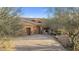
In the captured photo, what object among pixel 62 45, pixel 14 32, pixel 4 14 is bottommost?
pixel 62 45

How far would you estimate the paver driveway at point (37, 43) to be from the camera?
2.23 metres

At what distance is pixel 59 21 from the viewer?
225 centimetres

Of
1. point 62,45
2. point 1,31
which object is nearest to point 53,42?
point 62,45

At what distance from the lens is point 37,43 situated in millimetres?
2234

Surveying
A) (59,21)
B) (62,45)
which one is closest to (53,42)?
(62,45)

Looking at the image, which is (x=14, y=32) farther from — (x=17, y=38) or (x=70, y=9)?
(x=70, y=9)

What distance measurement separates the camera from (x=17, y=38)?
223 centimetres

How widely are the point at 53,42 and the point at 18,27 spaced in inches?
19.4

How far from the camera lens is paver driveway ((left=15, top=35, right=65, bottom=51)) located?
7.32ft

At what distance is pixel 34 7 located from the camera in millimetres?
2260

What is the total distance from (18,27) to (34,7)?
0.33m
